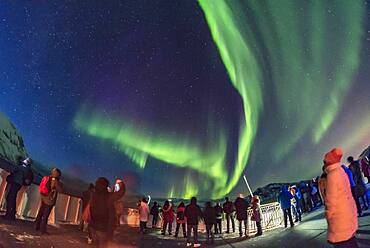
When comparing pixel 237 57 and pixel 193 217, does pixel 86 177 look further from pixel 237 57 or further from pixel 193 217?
pixel 237 57

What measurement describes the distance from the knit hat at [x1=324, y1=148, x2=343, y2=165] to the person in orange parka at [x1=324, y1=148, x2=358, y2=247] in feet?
0.28

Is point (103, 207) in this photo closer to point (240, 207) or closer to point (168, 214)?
point (168, 214)

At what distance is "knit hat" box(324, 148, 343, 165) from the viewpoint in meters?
1.52

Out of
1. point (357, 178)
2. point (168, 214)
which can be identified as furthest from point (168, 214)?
point (357, 178)

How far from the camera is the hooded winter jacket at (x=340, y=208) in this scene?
4.57 ft

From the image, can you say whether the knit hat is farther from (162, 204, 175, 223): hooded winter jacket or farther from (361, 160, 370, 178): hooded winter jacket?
(162, 204, 175, 223): hooded winter jacket

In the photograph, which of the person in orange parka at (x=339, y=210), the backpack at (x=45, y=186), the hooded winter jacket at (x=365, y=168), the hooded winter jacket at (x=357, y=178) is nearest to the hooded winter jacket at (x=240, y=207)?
the person in orange parka at (x=339, y=210)

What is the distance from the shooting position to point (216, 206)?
1.76 m

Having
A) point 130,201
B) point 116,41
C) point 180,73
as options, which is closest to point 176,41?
point 180,73

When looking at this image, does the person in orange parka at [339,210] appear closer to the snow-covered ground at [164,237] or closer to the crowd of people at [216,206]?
the crowd of people at [216,206]

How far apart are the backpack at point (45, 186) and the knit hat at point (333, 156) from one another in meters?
1.35

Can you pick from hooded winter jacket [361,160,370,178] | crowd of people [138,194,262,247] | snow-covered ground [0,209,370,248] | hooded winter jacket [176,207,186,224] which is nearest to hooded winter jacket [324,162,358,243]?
snow-covered ground [0,209,370,248]

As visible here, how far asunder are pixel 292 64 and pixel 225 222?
3.35ft

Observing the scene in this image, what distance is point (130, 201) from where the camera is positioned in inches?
64.6
